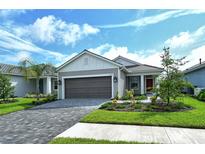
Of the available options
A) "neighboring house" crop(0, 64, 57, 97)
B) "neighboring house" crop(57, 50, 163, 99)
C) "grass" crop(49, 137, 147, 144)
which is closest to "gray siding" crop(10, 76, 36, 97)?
"neighboring house" crop(0, 64, 57, 97)

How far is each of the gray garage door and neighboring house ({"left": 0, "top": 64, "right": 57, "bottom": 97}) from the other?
518cm

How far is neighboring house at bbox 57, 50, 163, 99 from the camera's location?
55.3 ft

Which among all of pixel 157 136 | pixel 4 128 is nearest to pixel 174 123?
pixel 157 136

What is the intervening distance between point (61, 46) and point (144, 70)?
30.7ft

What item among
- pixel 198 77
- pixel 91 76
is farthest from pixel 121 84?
pixel 198 77

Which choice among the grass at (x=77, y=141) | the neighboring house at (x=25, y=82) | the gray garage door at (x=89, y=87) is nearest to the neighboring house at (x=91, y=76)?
the gray garage door at (x=89, y=87)

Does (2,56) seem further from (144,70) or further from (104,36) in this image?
(144,70)

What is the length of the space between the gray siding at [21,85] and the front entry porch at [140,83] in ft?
43.3

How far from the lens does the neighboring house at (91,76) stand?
16.8 metres

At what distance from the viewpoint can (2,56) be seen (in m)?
22.0

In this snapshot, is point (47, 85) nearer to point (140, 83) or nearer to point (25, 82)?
point (25, 82)

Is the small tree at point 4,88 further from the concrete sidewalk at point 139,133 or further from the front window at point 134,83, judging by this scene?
the front window at point 134,83

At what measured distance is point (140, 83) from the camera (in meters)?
19.9

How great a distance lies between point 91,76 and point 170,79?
799 centimetres
